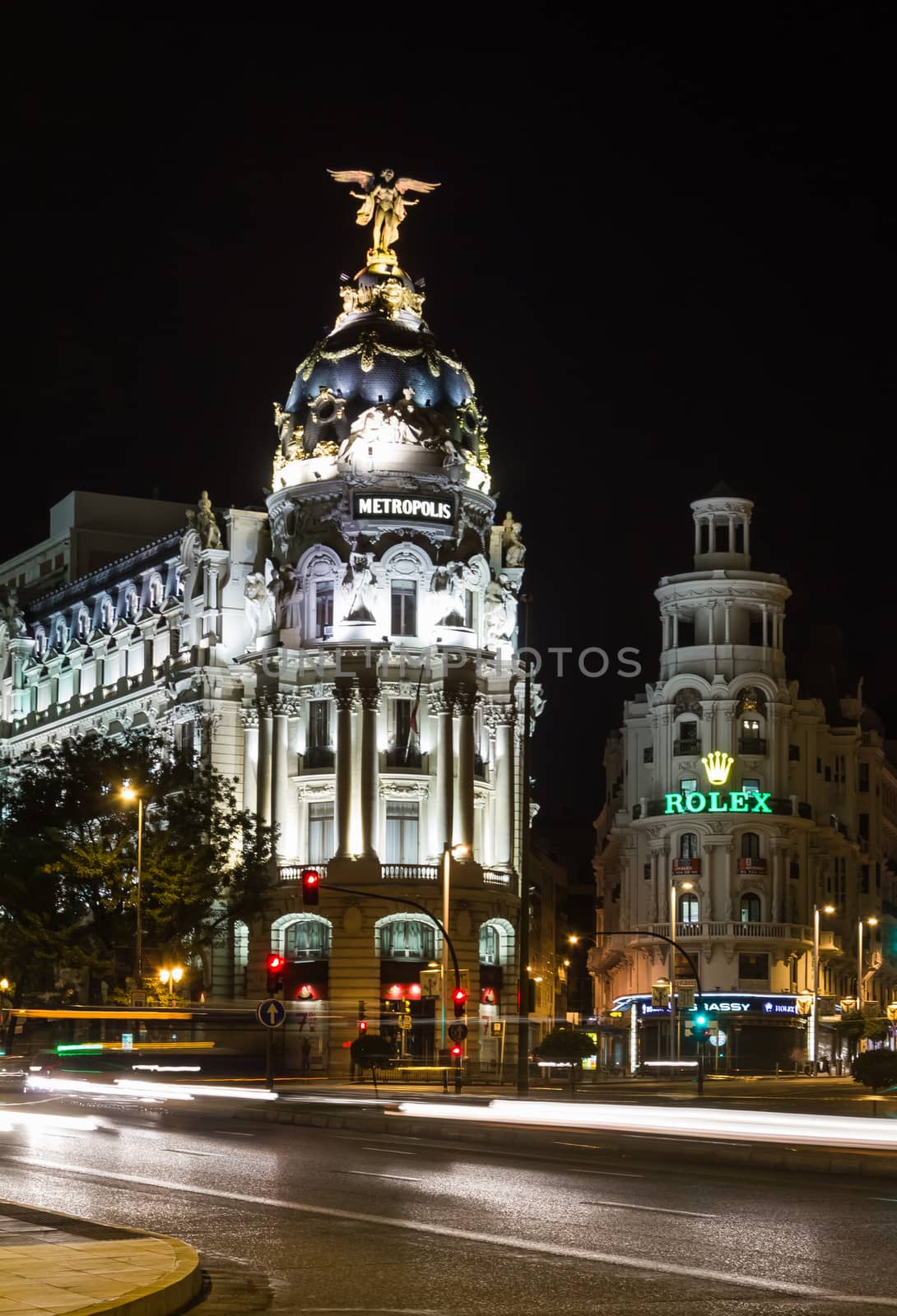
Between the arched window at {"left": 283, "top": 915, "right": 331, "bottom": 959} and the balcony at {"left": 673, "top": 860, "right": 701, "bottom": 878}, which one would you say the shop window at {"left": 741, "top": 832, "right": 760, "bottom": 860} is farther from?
the arched window at {"left": 283, "top": 915, "right": 331, "bottom": 959}

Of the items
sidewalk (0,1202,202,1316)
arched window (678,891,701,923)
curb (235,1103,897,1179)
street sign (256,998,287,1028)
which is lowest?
curb (235,1103,897,1179)

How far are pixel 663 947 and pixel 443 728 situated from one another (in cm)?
1971

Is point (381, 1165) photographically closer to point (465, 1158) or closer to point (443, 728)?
point (465, 1158)

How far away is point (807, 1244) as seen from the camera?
18547mm

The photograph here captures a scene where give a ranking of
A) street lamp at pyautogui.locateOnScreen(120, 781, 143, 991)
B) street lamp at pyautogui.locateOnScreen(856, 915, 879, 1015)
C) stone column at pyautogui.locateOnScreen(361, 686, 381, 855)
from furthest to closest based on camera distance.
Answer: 1. street lamp at pyautogui.locateOnScreen(856, 915, 879, 1015)
2. stone column at pyautogui.locateOnScreen(361, 686, 381, 855)
3. street lamp at pyautogui.locateOnScreen(120, 781, 143, 991)

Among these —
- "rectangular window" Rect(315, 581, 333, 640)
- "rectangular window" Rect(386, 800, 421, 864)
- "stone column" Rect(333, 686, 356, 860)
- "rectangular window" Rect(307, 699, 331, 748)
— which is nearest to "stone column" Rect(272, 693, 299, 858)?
"rectangular window" Rect(307, 699, 331, 748)

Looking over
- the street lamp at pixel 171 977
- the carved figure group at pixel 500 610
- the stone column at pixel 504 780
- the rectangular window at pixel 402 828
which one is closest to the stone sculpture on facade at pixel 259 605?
the carved figure group at pixel 500 610

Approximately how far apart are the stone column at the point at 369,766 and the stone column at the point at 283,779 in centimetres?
368

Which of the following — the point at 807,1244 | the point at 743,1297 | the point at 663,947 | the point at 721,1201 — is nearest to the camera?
the point at 743,1297

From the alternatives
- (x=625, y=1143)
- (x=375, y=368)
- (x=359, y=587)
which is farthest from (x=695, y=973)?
(x=625, y=1143)

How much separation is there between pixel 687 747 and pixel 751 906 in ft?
26.8

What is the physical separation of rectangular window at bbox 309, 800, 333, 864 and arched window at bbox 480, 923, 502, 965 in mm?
7230

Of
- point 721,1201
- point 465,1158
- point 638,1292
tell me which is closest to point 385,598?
point 465,1158

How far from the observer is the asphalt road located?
50.3 ft
